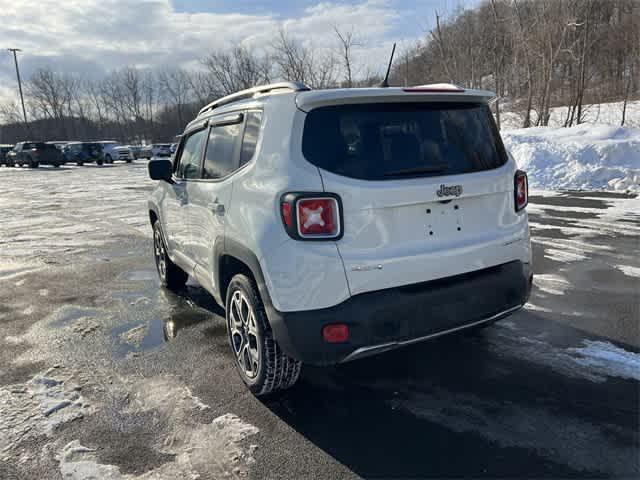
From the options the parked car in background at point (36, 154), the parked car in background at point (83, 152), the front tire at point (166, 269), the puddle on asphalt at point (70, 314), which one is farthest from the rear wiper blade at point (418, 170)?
the parked car in background at point (36, 154)

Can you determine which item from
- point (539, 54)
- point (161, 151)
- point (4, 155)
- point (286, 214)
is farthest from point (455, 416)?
point (4, 155)

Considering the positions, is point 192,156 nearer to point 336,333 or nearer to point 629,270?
point 336,333

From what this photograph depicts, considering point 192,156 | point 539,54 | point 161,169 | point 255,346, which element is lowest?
point 255,346

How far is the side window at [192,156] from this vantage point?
13.7ft

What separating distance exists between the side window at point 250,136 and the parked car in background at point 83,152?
4049 cm

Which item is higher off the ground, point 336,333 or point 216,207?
point 216,207

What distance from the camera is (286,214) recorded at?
2.62 metres

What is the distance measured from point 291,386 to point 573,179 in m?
11.8

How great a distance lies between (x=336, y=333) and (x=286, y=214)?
71cm

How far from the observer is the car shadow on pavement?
2475 millimetres

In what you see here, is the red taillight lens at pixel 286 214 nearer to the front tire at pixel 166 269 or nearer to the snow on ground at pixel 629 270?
the front tire at pixel 166 269

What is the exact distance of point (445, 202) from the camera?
9.20 feet

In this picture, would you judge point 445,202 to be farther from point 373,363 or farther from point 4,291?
point 4,291

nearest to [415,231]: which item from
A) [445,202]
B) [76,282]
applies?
[445,202]
